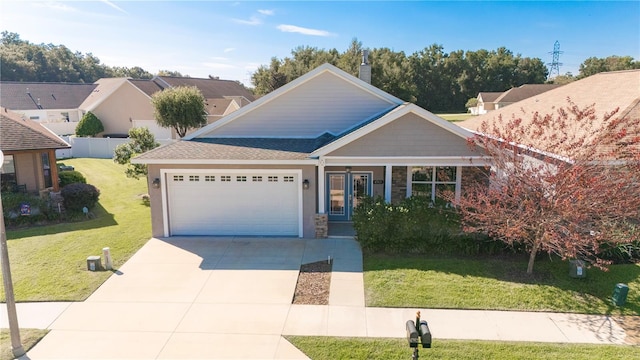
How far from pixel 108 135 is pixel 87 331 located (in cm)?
3121

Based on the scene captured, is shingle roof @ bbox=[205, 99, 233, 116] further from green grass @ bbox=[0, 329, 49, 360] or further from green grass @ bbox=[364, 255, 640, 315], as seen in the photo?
green grass @ bbox=[0, 329, 49, 360]

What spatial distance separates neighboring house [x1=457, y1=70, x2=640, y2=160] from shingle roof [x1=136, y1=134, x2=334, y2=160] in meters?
7.62

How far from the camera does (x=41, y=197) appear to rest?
55.0 ft

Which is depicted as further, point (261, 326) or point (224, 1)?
point (224, 1)

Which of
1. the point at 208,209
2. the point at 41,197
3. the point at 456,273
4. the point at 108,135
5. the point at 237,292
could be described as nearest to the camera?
the point at 237,292

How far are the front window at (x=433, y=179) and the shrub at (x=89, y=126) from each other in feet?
98.7

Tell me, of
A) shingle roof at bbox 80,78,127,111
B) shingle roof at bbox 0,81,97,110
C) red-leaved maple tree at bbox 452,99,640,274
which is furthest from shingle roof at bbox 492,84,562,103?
shingle roof at bbox 0,81,97,110

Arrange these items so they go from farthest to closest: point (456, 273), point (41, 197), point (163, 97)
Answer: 1. point (163, 97)
2. point (41, 197)
3. point (456, 273)

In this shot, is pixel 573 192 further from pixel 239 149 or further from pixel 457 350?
pixel 239 149

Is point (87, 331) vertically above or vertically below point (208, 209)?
below

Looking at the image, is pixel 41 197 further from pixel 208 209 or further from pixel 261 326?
pixel 261 326

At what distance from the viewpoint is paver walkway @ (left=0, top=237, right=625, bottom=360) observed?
25.2 feet

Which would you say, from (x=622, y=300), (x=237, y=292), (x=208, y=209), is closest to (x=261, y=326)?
(x=237, y=292)

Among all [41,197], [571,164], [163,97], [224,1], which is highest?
[224,1]
